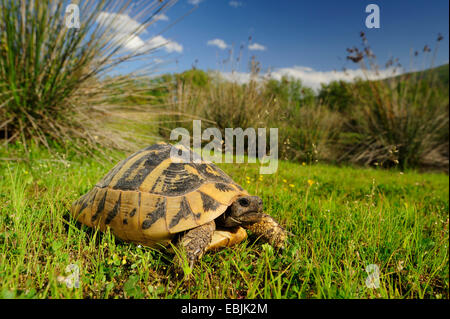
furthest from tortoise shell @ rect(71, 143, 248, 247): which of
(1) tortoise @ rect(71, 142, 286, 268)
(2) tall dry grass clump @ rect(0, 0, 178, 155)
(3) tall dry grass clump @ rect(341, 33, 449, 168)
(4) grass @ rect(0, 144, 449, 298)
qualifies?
(3) tall dry grass clump @ rect(341, 33, 449, 168)

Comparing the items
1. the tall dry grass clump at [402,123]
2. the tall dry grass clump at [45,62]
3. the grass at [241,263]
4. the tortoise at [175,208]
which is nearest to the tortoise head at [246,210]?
the tortoise at [175,208]

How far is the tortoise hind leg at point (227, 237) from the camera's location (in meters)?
1.79

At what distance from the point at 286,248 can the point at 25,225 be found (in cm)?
199

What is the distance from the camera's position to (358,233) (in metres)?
2.03

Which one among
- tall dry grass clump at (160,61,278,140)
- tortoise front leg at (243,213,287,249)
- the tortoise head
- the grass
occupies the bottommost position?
the grass

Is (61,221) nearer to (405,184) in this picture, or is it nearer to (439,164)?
(405,184)

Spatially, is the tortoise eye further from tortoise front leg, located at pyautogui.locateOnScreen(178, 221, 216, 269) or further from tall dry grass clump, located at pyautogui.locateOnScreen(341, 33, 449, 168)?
tall dry grass clump, located at pyautogui.locateOnScreen(341, 33, 449, 168)

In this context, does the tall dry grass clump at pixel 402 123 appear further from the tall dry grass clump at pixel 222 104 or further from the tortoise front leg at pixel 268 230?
the tortoise front leg at pixel 268 230

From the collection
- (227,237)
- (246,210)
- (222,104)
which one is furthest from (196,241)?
(222,104)

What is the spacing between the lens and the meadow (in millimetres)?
1541

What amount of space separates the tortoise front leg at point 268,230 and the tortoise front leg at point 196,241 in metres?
0.31

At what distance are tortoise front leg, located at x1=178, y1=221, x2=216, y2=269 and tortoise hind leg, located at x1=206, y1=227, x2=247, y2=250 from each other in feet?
0.18

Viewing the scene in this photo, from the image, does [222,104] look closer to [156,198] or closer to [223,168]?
[223,168]
